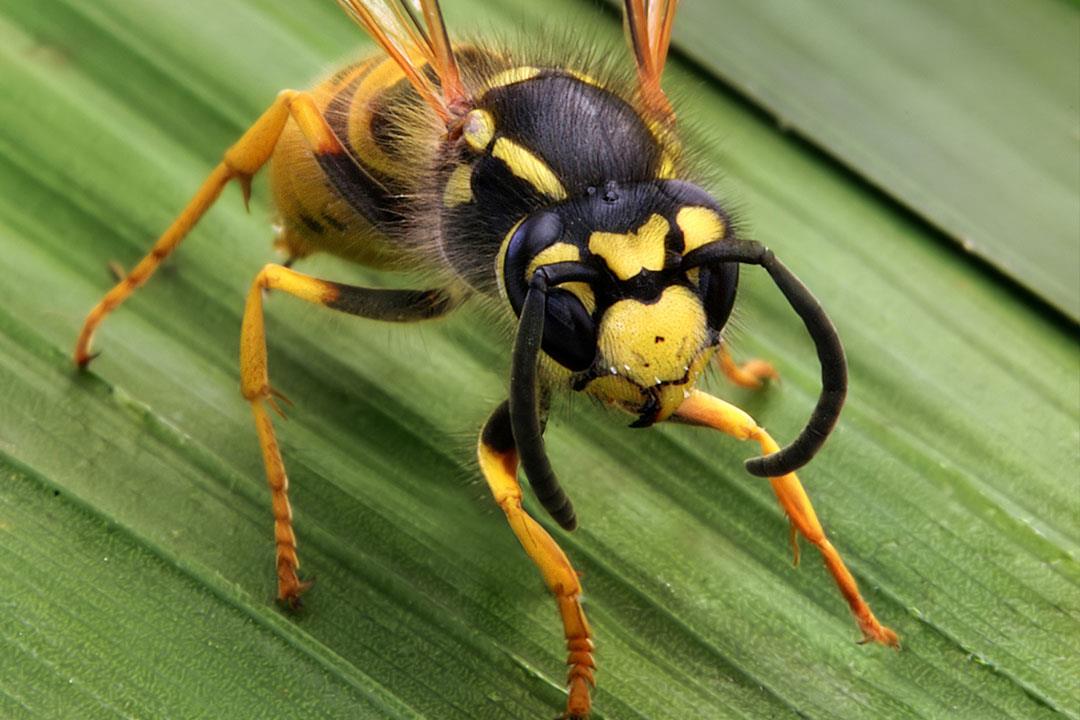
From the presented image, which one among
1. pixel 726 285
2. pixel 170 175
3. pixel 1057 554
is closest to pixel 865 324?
pixel 1057 554

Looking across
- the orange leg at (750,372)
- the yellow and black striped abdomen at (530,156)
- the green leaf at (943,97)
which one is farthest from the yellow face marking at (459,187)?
the green leaf at (943,97)

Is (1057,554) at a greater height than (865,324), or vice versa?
(865,324)

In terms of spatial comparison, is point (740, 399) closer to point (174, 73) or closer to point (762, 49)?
point (762, 49)

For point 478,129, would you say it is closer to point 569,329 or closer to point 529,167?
point 529,167

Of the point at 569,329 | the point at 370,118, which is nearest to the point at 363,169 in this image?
the point at 370,118

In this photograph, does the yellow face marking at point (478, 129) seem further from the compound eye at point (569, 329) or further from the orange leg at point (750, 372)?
the orange leg at point (750, 372)

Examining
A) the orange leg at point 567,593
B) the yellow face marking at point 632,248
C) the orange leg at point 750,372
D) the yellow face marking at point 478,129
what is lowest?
the orange leg at point 567,593
